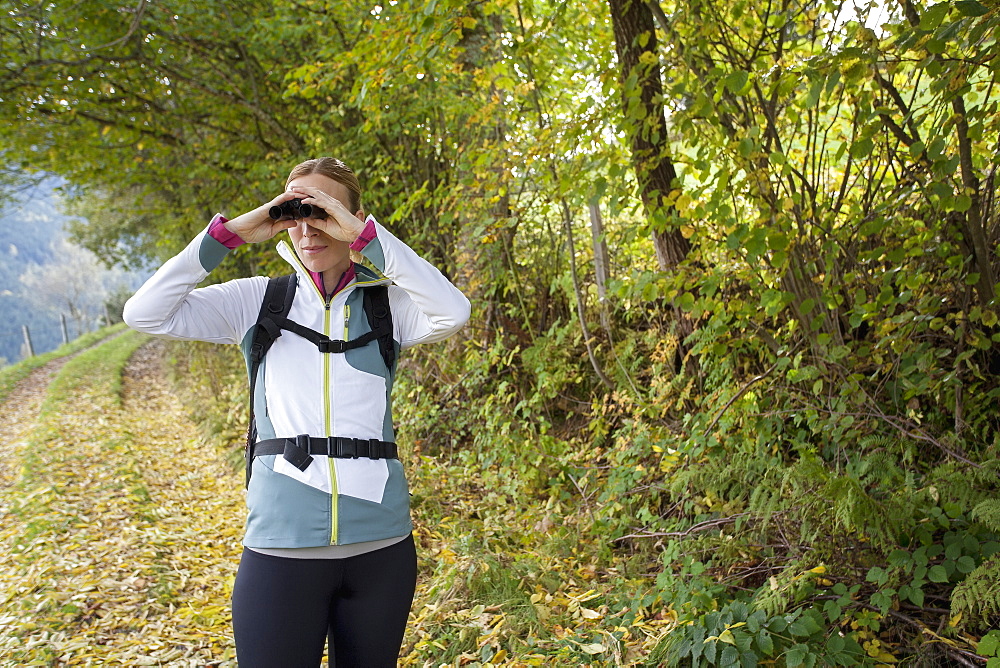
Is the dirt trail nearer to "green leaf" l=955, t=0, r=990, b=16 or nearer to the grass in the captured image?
the grass

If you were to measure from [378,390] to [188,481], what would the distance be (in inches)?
263

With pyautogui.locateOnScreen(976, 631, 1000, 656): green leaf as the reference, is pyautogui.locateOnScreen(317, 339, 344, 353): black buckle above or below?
above

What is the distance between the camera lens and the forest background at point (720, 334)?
9.90ft

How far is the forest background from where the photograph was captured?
9.90 ft

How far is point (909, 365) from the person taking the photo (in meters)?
3.62

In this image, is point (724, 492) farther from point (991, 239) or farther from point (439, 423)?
point (439, 423)

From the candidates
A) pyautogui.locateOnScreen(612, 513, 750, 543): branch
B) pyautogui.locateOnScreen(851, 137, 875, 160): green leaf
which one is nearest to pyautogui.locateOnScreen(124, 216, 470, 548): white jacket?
pyautogui.locateOnScreen(851, 137, 875, 160): green leaf

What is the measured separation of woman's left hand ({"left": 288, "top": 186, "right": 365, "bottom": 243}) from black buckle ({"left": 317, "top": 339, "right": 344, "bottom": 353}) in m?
0.30

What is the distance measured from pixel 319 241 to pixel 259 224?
0.57 feet

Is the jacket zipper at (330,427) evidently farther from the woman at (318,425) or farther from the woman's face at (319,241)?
the woman's face at (319,241)

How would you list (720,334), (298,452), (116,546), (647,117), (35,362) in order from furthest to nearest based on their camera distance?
(35,362) → (116,546) → (720,334) → (647,117) → (298,452)

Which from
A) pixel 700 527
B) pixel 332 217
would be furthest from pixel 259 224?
pixel 700 527

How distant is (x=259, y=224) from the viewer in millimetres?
2055

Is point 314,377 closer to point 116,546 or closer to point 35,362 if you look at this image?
point 116,546
